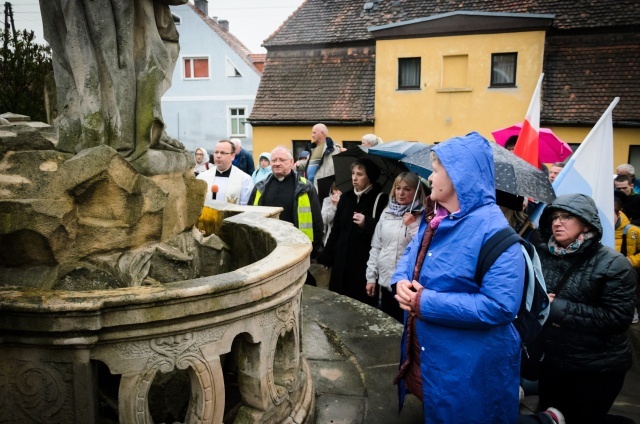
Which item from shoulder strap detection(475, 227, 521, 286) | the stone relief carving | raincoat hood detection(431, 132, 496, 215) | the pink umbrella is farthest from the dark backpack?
the pink umbrella

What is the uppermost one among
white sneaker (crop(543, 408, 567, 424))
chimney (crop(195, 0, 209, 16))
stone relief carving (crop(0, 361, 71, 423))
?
chimney (crop(195, 0, 209, 16))

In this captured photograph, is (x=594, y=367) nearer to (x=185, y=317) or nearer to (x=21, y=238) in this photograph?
(x=185, y=317)

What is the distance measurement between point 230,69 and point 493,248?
29.7 metres

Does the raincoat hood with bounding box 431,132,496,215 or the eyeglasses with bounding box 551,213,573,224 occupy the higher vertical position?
the raincoat hood with bounding box 431,132,496,215

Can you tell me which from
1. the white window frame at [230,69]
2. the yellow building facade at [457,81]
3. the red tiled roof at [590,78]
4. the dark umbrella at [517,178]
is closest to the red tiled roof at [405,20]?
the red tiled roof at [590,78]

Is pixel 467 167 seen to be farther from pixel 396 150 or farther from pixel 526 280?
pixel 396 150

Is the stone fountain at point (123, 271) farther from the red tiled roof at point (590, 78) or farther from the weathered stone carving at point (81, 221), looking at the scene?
the red tiled roof at point (590, 78)

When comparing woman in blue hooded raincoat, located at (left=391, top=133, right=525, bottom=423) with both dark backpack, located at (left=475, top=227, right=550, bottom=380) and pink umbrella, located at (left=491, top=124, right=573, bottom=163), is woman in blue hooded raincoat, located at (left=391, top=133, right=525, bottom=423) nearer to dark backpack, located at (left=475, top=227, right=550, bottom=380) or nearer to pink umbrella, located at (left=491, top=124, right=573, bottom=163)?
dark backpack, located at (left=475, top=227, right=550, bottom=380)

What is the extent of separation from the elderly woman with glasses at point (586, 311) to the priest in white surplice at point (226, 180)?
4.04m

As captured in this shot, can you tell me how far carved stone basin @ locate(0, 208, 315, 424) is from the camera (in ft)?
7.14

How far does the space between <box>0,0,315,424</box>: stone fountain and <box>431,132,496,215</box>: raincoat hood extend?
924 mm

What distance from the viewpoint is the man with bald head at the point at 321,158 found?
7.48 meters

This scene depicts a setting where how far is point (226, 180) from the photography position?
646 cm

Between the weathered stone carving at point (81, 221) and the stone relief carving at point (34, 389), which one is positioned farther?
the weathered stone carving at point (81, 221)
